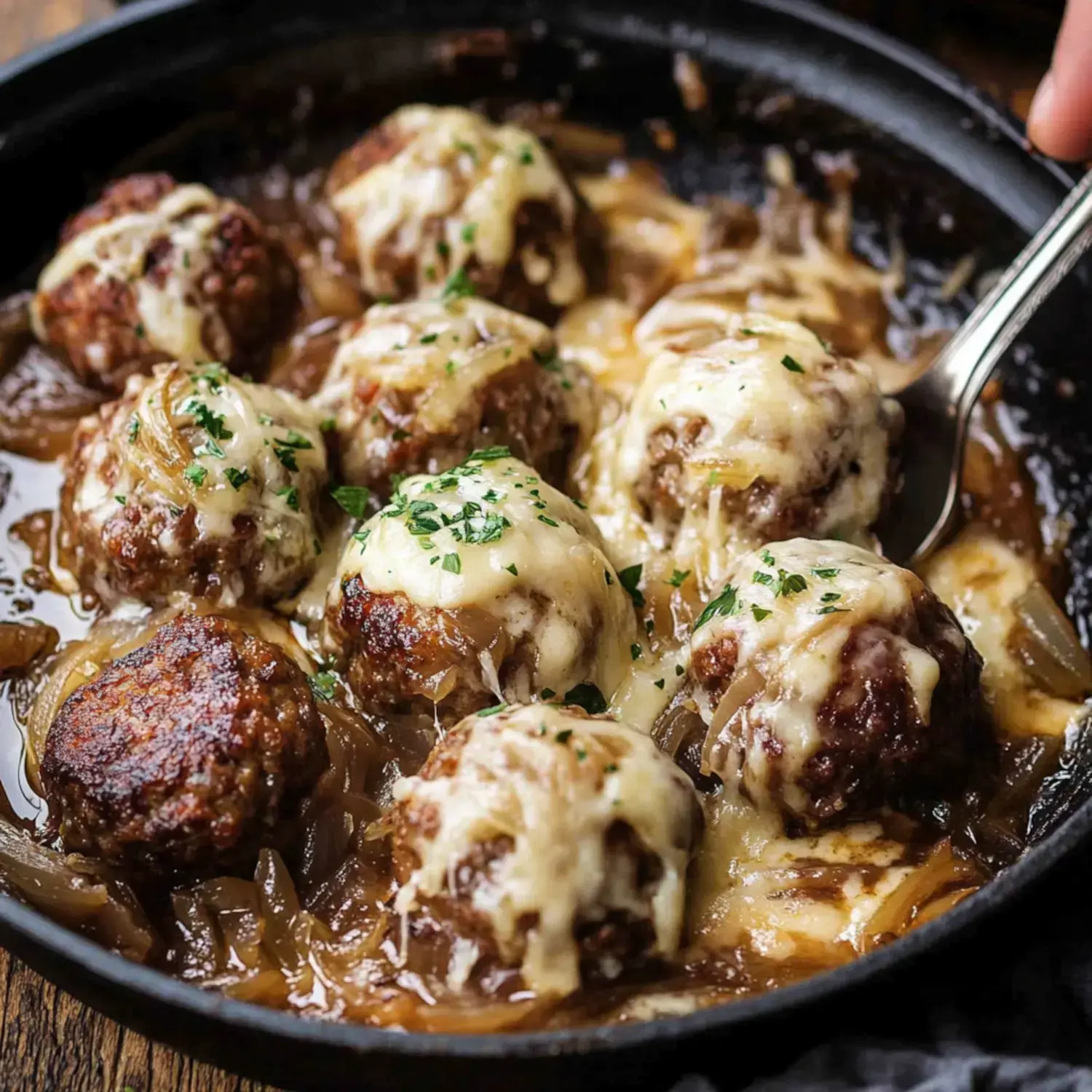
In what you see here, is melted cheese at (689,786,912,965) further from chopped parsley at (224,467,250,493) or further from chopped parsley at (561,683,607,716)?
chopped parsley at (224,467,250,493)

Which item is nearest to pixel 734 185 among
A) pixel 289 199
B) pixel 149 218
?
pixel 289 199

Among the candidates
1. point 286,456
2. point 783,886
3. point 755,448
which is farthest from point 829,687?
point 286,456

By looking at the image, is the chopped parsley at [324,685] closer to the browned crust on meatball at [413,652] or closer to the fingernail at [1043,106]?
the browned crust on meatball at [413,652]

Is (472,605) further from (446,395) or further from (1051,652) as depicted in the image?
(1051,652)

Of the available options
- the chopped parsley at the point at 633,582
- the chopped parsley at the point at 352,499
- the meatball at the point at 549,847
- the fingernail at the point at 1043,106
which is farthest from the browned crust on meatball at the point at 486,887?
the fingernail at the point at 1043,106

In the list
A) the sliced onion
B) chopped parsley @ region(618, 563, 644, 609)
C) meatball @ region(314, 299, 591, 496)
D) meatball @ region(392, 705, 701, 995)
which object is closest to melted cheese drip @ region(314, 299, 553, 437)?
meatball @ region(314, 299, 591, 496)

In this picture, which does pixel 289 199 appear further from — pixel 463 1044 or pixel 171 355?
pixel 463 1044
